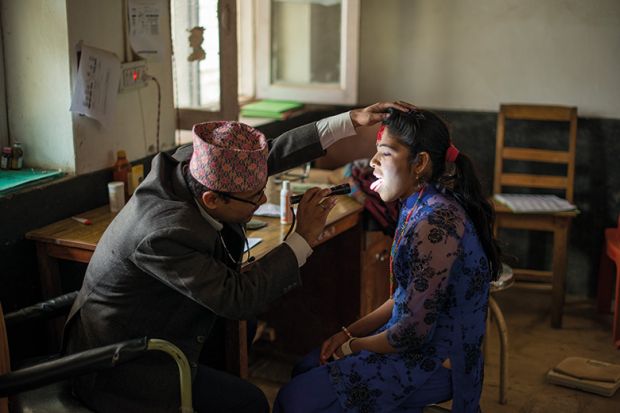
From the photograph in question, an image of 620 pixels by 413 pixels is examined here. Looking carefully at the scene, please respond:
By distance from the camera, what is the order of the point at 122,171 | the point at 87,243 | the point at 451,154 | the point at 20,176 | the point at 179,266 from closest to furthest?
1. the point at 179,266
2. the point at 451,154
3. the point at 87,243
4. the point at 20,176
5. the point at 122,171

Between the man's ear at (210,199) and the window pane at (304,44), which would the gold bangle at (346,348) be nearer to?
the man's ear at (210,199)

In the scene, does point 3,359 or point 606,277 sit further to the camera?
point 606,277

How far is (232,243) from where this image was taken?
86.2 inches

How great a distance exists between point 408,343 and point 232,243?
0.54m

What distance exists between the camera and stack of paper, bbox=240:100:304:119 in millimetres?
4211

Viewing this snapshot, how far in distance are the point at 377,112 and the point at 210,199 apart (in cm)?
63

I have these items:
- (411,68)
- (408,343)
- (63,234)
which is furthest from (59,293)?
(411,68)

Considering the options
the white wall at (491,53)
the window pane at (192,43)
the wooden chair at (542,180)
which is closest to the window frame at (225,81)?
the window pane at (192,43)

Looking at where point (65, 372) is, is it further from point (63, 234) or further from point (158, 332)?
point (63, 234)

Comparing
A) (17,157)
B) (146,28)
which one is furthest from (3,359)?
(146,28)

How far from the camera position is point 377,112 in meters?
2.36

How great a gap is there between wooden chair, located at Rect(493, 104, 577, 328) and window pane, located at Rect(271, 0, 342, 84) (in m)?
0.99

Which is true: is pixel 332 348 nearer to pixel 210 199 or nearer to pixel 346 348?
pixel 346 348

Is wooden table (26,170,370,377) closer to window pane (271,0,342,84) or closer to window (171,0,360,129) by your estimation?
window (171,0,360,129)
